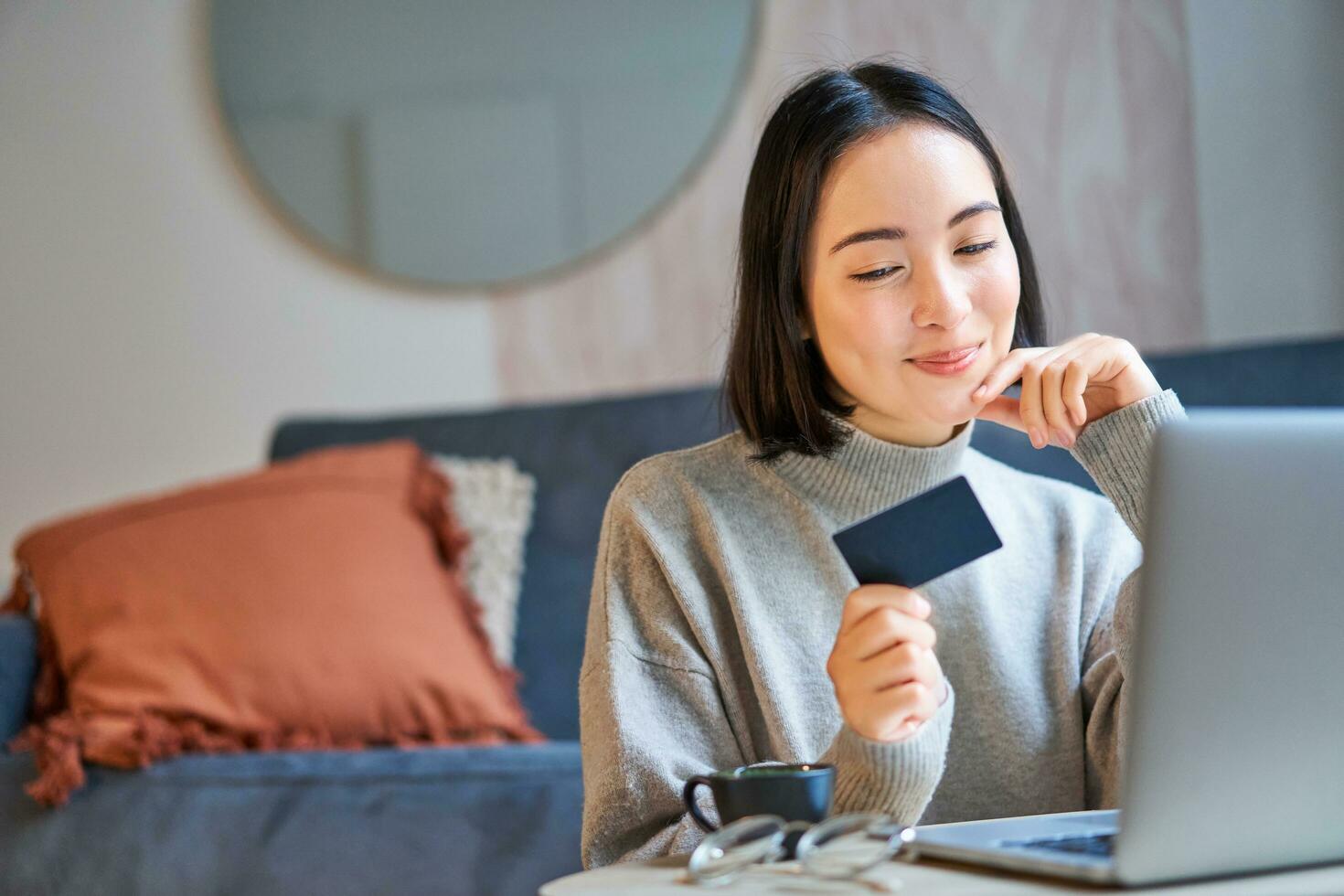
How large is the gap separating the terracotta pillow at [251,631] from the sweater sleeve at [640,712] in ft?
2.77

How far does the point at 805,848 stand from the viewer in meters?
0.69

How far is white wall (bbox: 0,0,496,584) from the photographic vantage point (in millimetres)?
2617

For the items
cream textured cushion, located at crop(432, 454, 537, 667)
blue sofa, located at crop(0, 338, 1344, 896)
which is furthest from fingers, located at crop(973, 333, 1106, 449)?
cream textured cushion, located at crop(432, 454, 537, 667)

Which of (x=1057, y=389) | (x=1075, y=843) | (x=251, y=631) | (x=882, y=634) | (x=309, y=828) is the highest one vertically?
(x=1057, y=389)

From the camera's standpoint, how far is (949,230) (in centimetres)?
101

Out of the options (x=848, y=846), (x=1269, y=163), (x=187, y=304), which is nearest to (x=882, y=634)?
(x=848, y=846)

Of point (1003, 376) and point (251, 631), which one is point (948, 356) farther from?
point (251, 631)

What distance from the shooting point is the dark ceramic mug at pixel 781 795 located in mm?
740

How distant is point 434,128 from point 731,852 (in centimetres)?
212

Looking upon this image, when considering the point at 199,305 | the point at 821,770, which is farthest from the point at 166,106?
the point at 821,770

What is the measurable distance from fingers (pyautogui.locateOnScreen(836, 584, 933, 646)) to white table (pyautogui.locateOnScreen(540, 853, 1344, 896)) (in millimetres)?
142

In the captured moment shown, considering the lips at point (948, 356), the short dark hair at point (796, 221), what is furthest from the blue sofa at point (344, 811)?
the lips at point (948, 356)

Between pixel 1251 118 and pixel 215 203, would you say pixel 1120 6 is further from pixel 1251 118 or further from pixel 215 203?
pixel 215 203

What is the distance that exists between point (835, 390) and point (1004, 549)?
0.21 m
